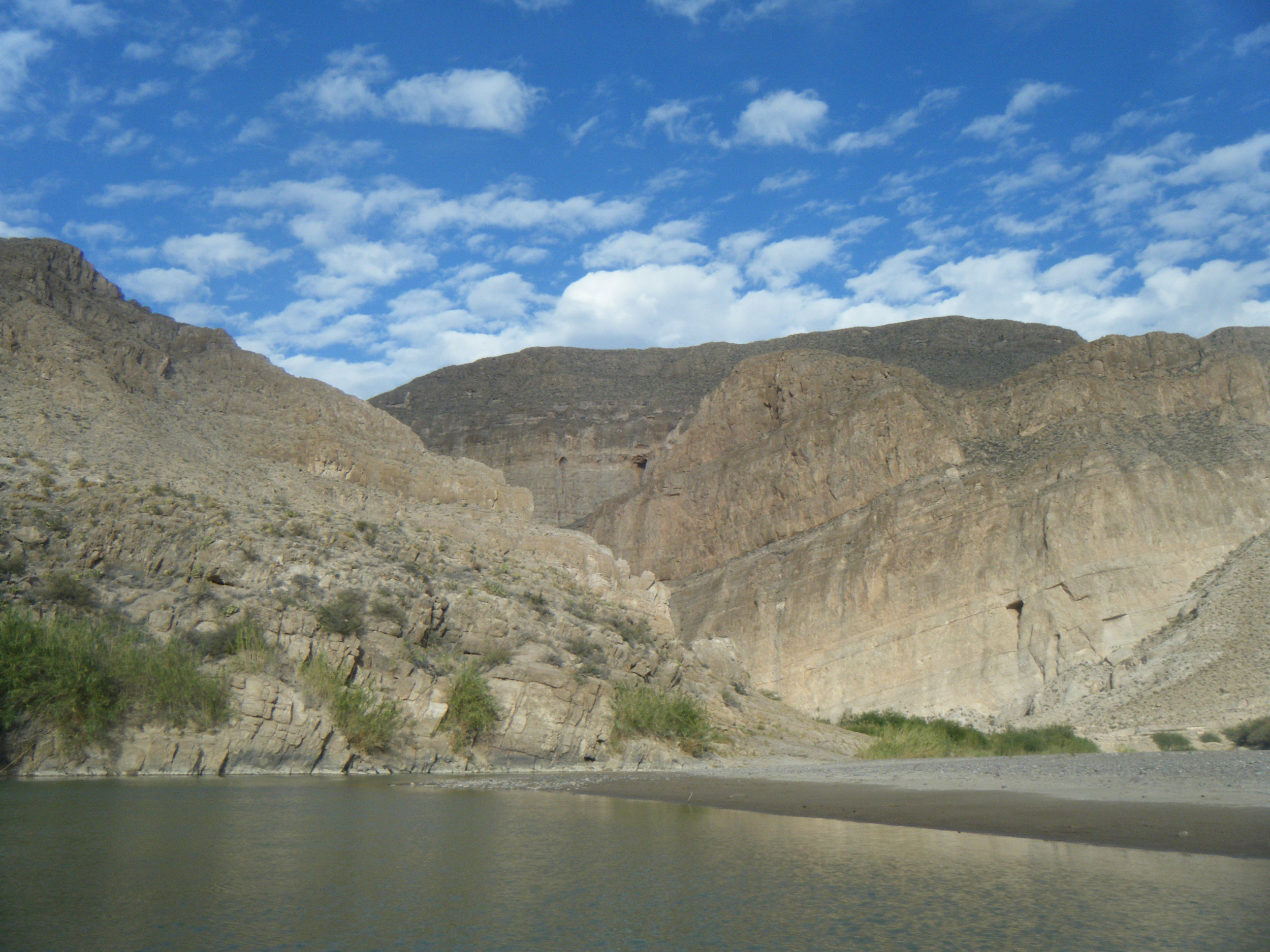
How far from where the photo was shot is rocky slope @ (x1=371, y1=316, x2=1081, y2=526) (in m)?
83.8

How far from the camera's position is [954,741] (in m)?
32.2

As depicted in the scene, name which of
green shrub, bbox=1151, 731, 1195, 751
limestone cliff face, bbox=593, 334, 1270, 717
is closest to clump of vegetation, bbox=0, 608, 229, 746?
green shrub, bbox=1151, 731, 1195, 751

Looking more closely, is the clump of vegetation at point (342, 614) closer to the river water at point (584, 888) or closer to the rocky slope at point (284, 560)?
the rocky slope at point (284, 560)

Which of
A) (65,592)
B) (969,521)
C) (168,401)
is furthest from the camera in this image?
(969,521)

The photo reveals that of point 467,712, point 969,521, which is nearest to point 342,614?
point 467,712

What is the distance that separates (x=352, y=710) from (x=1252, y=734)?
1132 inches

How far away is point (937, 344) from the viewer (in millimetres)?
85625

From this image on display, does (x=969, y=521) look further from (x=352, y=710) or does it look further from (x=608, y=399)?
(x=608, y=399)

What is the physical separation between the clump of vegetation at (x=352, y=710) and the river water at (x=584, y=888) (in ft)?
26.6

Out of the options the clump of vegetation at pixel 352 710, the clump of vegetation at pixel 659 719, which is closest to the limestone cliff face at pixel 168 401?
the clump of vegetation at pixel 352 710

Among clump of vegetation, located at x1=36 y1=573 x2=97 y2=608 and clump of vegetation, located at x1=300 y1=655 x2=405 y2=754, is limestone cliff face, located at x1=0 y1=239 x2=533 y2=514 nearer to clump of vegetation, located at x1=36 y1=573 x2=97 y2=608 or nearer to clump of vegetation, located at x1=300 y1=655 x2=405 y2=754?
clump of vegetation, located at x1=36 y1=573 x2=97 y2=608

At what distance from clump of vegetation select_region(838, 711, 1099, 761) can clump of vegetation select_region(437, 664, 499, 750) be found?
482 inches

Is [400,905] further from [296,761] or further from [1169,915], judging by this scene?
[296,761]

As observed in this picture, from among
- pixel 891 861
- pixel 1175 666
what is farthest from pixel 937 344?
pixel 891 861
